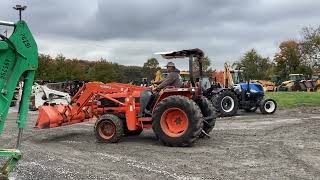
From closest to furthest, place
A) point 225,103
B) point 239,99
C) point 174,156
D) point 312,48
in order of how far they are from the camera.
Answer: point 174,156 < point 225,103 < point 239,99 < point 312,48

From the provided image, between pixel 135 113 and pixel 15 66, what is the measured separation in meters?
6.60

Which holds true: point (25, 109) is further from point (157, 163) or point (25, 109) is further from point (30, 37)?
point (157, 163)

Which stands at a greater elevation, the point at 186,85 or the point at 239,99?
the point at 186,85

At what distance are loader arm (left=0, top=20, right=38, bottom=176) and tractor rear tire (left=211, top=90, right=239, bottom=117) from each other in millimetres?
14809

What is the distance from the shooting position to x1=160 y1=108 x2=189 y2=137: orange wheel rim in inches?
454

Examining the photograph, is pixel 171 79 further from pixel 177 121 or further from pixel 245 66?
pixel 245 66

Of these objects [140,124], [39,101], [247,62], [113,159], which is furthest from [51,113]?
[247,62]

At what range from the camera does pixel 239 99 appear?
2141 cm

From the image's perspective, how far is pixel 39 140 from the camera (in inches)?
496

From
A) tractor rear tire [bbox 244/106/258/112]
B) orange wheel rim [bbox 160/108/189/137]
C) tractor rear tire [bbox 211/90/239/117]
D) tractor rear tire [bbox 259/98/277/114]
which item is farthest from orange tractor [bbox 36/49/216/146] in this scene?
tractor rear tire [bbox 244/106/258/112]

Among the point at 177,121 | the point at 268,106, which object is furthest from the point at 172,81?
the point at 268,106

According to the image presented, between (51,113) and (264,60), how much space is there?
75.3m

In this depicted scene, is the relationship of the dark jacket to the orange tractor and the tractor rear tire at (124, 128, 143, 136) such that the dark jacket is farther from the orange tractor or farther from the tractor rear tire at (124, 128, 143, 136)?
the tractor rear tire at (124, 128, 143, 136)

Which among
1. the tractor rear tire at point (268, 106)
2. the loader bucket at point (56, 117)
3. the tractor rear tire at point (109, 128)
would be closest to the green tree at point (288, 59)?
the tractor rear tire at point (268, 106)
